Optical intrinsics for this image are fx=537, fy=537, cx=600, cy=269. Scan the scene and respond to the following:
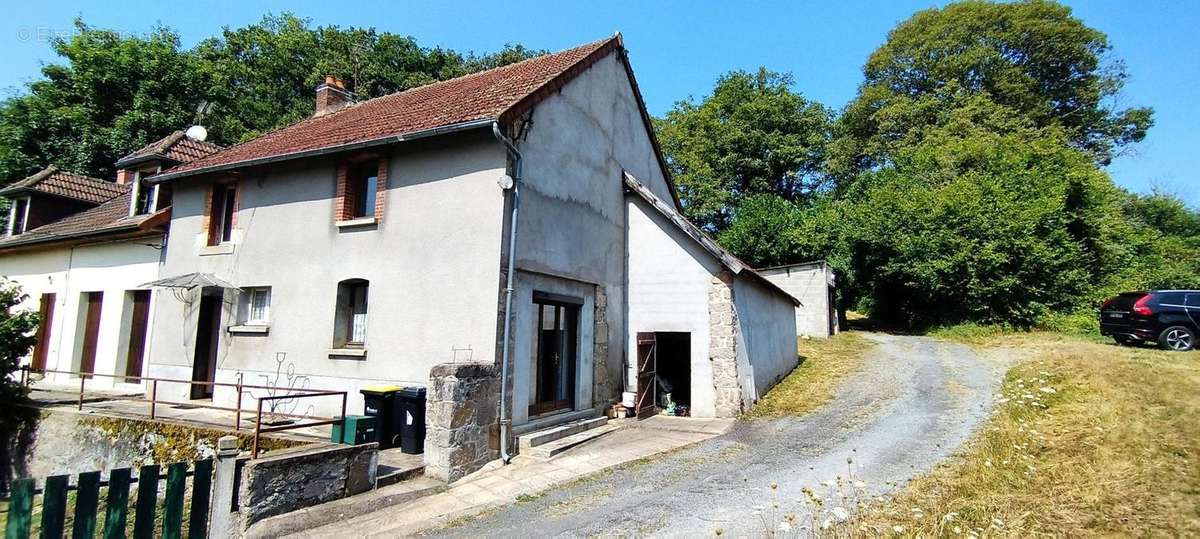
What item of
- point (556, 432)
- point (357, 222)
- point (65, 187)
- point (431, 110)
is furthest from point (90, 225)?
point (556, 432)

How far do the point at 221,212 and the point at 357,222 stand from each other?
467 centimetres

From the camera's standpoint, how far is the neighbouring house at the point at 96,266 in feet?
43.5

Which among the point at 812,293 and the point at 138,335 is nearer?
the point at 138,335

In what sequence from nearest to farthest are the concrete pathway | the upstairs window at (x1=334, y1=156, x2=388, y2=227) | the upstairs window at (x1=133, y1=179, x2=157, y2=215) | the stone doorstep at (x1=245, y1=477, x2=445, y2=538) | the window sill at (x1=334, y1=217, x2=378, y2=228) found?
the stone doorstep at (x1=245, y1=477, x2=445, y2=538)
the concrete pathway
the window sill at (x1=334, y1=217, x2=378, y2=228)
the upstairs window at (x1=334, y1=156, x2=388, y2=227)
the upstairs window at (x1=133, y1=179, x2=157, y2=215)

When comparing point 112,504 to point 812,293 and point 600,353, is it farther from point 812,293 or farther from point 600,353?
point 812,293

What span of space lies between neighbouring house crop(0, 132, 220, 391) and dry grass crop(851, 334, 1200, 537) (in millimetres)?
15645

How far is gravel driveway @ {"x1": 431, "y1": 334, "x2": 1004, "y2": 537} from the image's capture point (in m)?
5.68

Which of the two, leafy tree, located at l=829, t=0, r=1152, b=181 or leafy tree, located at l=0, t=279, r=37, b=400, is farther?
leafy tree, located at l=829, t=0, r=1152, b=181

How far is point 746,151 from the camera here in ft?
109

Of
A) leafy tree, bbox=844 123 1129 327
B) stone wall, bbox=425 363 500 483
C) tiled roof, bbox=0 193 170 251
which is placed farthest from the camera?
leafy tree, bbox=844 123 1129 327

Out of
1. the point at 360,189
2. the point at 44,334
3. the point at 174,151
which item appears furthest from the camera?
the point at 44,334

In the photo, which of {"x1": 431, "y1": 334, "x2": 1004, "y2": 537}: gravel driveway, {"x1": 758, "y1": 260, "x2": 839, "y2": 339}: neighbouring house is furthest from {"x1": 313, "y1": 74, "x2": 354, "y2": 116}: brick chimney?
{"x1": 758, "y1": 260, "x2": 839, "y2": 339}: neighbouring house

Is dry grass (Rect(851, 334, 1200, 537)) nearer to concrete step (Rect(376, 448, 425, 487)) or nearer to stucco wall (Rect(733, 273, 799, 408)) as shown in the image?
stucco wall (Rect(733, 273, 799, 408))

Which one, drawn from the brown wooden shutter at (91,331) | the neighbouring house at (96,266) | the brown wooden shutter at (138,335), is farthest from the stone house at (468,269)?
the brown wooden shutter at (91,331)
